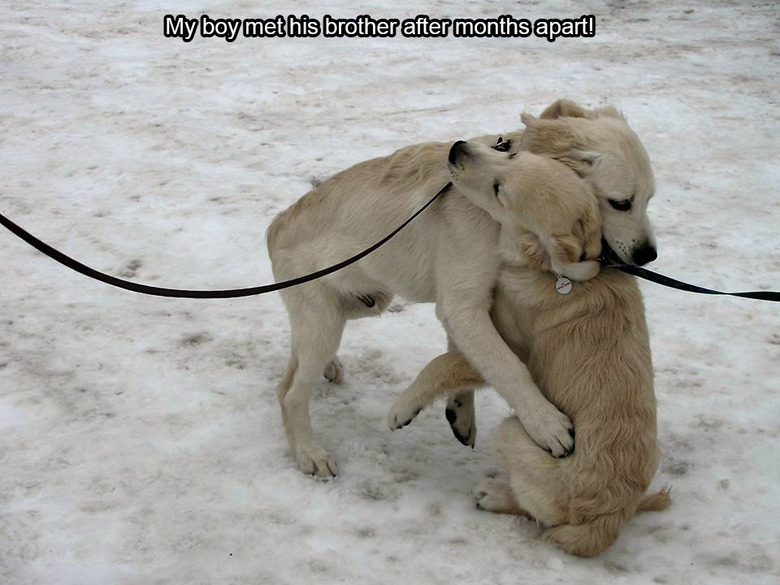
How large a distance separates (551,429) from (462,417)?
0.67m

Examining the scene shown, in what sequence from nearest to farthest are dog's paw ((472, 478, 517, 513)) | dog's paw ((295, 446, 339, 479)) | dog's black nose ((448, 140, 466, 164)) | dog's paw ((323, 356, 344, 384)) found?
dog's black nose ((448, 140, 466, 164))
dog's paw ((472, 478, 517, 513))
dog's paw ((295, 446, 339, 479))
dog's paw ((323, 356, 344, 384))

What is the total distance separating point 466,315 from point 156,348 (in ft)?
6.28

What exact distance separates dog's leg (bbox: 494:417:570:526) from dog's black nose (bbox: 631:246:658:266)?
28.6 inches

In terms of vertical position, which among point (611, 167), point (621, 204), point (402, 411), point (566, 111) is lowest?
point (402, 411)

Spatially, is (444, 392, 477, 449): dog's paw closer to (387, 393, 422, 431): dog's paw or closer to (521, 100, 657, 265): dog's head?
(387, 393, 422, 431): dog's paw

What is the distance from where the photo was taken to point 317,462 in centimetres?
355

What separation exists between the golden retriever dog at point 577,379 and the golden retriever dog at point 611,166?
98mm

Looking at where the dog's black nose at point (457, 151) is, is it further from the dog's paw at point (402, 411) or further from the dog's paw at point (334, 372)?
the dog's paw at point (334, 372)

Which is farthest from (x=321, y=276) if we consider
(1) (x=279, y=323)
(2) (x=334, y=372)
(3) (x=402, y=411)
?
(1) (x=279, y=323)

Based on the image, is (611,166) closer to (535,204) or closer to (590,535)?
(535,204)

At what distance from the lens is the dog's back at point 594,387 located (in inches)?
118

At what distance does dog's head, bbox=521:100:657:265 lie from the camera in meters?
3.00

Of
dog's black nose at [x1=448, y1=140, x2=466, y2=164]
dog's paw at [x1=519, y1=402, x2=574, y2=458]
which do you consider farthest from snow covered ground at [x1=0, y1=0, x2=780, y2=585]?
dog's black nose at [x1=448, y1=140, x2=466, y2=164]

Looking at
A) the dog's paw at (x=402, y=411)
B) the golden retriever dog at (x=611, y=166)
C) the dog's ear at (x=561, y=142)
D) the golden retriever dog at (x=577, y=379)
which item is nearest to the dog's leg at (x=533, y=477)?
the golden retriever dog at (x=577, y=379)
